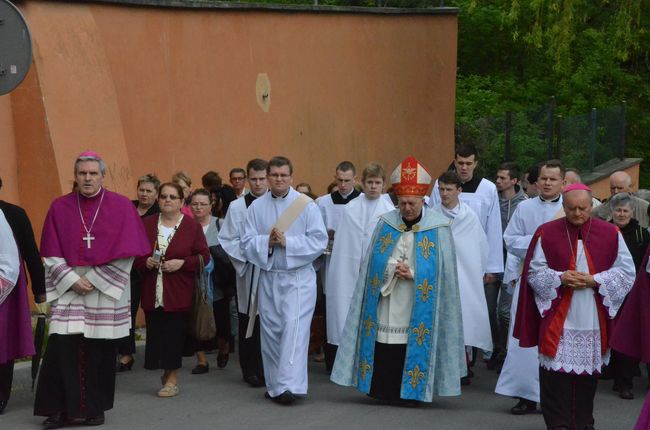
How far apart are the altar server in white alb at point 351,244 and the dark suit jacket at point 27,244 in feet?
10.5

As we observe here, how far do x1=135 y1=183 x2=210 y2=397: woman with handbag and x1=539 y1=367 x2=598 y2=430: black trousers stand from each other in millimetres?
3092

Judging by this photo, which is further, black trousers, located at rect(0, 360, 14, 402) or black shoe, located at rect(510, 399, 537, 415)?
black shoe, located at rect(510, 399, 537, 415)

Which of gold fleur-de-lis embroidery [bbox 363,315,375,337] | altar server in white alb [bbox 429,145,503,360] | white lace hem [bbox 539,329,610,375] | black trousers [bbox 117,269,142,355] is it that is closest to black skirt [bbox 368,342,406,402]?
gold fleur-de-lis embroidery [bbox 363,315,375,337]

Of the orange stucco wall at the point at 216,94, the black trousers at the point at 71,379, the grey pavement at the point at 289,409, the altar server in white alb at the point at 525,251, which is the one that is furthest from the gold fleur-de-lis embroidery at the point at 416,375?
the orange stucco wall at the point at 216,94

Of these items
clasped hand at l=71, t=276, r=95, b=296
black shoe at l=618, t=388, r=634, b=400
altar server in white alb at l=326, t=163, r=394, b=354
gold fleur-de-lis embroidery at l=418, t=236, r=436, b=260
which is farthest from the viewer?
altar server in white alb at l=326, t=163, r=394, b=354

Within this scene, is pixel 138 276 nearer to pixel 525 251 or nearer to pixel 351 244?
pixel 351 244

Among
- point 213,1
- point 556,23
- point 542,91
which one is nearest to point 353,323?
point 213,1

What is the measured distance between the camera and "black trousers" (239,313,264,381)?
1130 centimetres

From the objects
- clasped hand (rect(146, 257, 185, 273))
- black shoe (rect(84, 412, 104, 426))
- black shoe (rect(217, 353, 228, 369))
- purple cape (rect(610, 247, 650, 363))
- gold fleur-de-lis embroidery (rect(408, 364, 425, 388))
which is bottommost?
black shoe (rect(84, 412, 104, 426))

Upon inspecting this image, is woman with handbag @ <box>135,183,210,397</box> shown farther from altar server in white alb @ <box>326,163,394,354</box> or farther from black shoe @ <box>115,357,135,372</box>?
altar server in white alb @ <box>326,163,394,354</box>

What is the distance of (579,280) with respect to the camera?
8.98 metres

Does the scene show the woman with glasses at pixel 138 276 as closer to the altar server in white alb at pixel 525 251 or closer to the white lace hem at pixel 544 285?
the altar server in white alb at pixel 525 251

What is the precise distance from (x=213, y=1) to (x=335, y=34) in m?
3.19

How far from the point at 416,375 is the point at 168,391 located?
2040 mm
